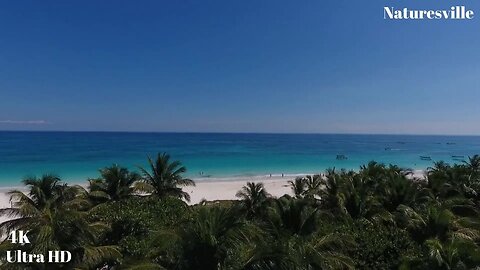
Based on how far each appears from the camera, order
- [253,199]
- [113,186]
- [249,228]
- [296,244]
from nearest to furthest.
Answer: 1. [296,244]
2. [249,228]
3. [113,186]
4. [253,199]

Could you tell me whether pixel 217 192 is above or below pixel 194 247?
below

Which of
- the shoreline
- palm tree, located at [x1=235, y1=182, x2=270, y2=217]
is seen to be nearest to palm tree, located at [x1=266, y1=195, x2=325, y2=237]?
palm tree, located at [x1=235, y1=182, x2=270, y2=217]

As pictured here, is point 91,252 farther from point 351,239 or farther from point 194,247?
point 351,239

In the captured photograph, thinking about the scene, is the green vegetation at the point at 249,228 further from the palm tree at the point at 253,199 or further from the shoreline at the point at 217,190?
the shoreline at the point at 217,190

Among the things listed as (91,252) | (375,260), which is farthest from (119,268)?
(375,260)

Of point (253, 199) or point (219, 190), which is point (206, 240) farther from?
point (219, 190)

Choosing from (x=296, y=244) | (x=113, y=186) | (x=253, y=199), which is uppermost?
(x=113, y=186)

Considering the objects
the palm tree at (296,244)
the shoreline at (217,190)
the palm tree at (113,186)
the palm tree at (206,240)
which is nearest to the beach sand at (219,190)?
the shoreline at (217,190)

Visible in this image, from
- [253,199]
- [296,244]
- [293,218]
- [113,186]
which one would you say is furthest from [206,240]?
[113,186]

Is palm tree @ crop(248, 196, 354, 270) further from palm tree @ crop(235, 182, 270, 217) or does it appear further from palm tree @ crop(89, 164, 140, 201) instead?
palm tree @ crop(89, 164, 140, 201)
